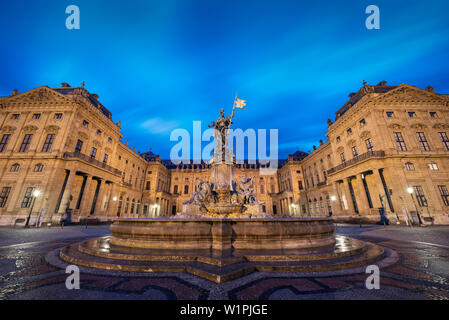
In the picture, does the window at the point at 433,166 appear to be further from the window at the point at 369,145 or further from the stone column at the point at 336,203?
the stone column at the point at 336,203

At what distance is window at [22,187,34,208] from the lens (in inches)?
749

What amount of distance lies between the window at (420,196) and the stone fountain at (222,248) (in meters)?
22.4

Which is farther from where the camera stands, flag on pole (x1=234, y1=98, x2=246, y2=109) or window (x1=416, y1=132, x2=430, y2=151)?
window (x1=416, y1=132, x2=430, y2=151)

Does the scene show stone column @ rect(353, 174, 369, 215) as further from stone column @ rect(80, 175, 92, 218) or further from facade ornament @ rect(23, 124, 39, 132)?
facade ornament @ rect(23, 124, 39, 132)

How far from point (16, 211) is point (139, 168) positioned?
22193 millimetres

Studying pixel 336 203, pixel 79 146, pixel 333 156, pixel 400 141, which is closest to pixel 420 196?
pixel 400 141

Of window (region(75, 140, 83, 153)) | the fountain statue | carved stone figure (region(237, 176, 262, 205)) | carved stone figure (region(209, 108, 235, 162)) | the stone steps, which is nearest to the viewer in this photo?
the stone steps

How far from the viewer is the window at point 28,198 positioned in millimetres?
19031

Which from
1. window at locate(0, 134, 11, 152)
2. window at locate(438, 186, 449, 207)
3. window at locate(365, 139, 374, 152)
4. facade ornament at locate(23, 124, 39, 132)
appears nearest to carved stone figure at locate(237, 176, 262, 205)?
window at locate(365, 139, 374, 152)

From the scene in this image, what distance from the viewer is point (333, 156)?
98.9ft

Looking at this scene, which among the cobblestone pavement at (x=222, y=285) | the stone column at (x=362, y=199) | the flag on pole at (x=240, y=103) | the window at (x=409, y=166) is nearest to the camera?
the cobblestone pavement at (x=222, y=285)

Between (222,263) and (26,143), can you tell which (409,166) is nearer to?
(222,263)

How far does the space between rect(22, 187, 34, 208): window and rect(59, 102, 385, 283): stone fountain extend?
2202 centimetres

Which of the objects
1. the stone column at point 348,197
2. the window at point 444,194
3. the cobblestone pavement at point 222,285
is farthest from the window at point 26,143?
the window at point 444,194
